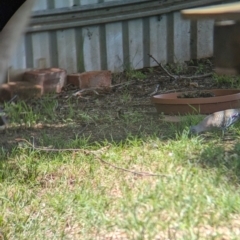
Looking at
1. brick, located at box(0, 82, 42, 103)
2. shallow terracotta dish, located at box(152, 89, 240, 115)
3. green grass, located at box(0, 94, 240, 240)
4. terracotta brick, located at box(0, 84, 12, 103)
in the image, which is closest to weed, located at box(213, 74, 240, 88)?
shallow terracotta dish, located at box(152, 89, 240, 115)

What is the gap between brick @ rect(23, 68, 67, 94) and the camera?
19.9ft

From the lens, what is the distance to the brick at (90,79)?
20.9ft

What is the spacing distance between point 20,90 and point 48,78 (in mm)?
306

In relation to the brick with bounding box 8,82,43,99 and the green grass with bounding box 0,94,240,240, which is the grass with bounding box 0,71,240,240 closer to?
the green grass with bounding box 0,94,240,240

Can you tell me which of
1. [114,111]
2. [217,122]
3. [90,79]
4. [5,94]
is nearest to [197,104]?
[217,122]

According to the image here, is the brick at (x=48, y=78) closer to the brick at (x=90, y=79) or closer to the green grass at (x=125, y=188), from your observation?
the brick at (x=90, y=79)

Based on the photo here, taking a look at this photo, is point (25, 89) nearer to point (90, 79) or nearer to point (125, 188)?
point (90, 79)

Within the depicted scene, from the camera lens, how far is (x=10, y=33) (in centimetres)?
258

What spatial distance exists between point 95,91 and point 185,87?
0.84m

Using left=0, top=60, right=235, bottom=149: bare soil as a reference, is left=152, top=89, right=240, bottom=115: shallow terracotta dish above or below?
above

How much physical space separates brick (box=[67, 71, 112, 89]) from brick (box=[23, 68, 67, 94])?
121 millimetres

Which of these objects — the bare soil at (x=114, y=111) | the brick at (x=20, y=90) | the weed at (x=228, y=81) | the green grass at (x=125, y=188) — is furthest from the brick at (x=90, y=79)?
the green grass at (x=125, y=188)

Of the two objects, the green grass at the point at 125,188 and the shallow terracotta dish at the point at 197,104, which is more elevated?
the shallow terracotta dish at the point at 197,104

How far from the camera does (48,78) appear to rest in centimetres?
612
